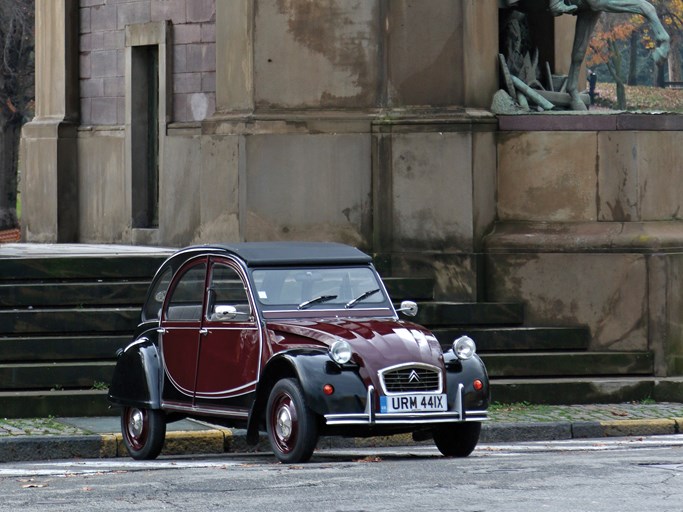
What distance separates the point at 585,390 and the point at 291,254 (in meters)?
4.64

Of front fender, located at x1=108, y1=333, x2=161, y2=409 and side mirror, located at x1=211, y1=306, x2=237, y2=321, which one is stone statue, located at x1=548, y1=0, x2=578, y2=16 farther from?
side mirror, located at x1=211, y1=306, x2=237, y2=321

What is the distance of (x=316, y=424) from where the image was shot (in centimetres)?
1214

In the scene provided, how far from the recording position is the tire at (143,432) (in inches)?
524

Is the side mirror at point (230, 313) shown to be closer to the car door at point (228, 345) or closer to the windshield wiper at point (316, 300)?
the car door at point (228, 345)

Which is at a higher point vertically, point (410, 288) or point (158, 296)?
point (158, 296)

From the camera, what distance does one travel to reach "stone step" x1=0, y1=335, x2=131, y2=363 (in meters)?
15.9

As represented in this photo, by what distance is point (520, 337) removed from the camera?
17641 mm

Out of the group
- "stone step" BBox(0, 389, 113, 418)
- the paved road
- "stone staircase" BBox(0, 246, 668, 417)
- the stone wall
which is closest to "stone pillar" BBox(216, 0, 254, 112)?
the stone wall

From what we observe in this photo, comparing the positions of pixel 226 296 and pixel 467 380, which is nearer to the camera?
pixel 467 380

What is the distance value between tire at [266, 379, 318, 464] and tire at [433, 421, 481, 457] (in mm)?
1115

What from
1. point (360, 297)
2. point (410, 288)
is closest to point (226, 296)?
point (360, 297)

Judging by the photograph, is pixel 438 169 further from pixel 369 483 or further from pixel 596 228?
pixel 369 483

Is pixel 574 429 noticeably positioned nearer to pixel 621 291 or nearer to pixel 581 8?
pixel 621 291

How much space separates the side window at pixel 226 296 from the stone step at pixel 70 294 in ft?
12.0
